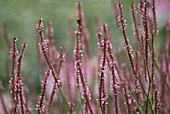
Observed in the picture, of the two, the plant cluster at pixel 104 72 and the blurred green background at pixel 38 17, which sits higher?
the blurred green background at pixel 38 17

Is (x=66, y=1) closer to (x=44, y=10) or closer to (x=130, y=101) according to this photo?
(x=44, y=10)

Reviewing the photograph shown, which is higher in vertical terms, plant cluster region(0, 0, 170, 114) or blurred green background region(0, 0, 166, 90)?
blurred green background region(0, 0, 166, 90)

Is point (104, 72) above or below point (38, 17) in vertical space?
below

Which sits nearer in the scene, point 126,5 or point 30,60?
point 30,60

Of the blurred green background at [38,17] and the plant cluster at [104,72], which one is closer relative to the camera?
the plant cluster at [104,72]

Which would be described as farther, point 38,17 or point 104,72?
point 38,17

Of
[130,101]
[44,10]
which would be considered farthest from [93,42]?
[130,101]

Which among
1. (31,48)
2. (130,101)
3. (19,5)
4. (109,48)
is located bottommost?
(130,101)

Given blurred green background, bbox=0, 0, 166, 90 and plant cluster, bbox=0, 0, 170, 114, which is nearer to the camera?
plant cluster, bbox=0, 0, 170, 114
